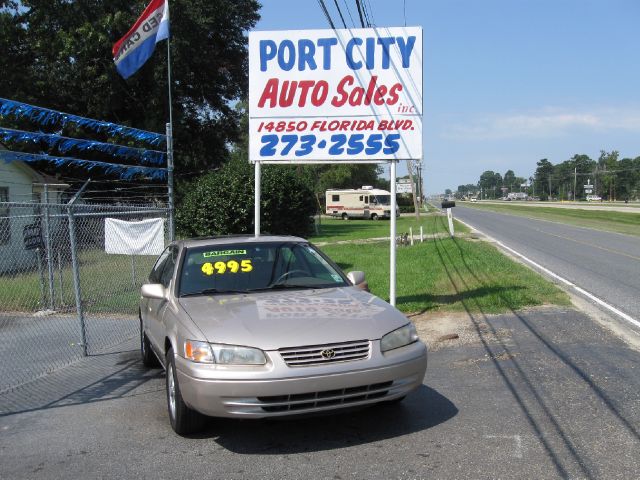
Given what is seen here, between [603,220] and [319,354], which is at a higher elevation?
[319,354]

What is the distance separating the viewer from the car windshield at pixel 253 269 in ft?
18.0

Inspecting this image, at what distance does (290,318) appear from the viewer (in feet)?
14.8

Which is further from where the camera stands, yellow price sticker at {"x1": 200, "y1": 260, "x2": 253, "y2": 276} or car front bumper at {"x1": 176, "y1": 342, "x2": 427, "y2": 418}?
yellow price sticker at {"x1": 200, "y1": 260, "x2": 253, "y2": 276}

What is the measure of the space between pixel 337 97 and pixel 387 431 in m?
5.88

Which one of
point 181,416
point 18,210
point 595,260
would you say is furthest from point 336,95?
point 18,210

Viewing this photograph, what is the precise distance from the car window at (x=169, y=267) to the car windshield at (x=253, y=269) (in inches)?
10.7

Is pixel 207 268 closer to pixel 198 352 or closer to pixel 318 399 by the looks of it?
pixel 198 352

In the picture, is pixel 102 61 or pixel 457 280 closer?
pixel 457 280

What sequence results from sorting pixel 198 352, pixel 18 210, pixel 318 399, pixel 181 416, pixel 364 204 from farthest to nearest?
1. pixel 364 204
2. pixel 18 210
3. pixel 181 416
4. pixel 198 352
5. pixel 318 399

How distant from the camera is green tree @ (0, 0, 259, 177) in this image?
2697 centimetres

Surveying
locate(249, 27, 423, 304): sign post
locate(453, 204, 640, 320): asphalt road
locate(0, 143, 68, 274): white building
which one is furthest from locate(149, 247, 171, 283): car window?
locate(453, 204, 640, 320): asphalt road

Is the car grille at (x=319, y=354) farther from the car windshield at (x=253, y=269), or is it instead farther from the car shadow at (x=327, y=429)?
the car windshield at (x=253, y=269)

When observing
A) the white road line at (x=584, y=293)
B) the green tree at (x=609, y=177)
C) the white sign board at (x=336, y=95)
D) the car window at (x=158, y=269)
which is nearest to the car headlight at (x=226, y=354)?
the car window at (x=158, y=269)

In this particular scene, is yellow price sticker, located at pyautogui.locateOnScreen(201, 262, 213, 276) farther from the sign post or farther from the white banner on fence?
the white banner on fence
